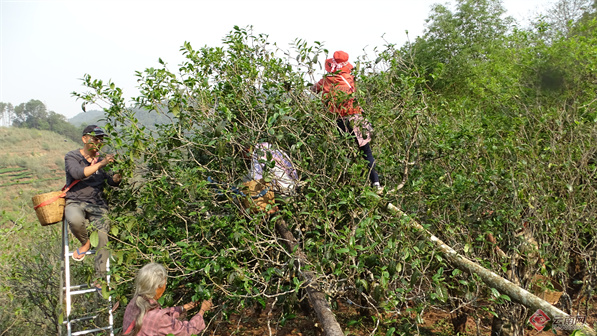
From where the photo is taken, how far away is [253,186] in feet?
12.4

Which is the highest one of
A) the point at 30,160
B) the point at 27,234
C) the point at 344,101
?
the point at 344,101

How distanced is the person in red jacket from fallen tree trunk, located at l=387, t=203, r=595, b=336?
1.87ft

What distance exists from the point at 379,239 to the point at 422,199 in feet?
3.34

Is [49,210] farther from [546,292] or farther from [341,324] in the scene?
[546,292]

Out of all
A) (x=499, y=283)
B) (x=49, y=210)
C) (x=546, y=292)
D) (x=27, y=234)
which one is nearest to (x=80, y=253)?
(x=49, y=210)

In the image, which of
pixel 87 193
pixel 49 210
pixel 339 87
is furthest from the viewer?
pixel 87 193

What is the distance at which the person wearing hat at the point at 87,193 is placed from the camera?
13.9 ft

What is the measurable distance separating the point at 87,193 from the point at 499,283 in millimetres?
3848

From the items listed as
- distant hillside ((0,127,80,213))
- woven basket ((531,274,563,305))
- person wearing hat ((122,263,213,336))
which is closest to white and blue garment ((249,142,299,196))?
person wearing hat ((122,263,213,336))

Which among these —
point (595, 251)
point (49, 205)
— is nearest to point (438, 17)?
point (595, 251)

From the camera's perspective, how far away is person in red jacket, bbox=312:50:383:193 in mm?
3805

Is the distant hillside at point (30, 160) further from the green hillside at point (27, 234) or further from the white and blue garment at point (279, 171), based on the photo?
the white and blue garment at point (279, 171)

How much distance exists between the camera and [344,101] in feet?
12.5

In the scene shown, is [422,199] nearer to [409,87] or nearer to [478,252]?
[478,252]
